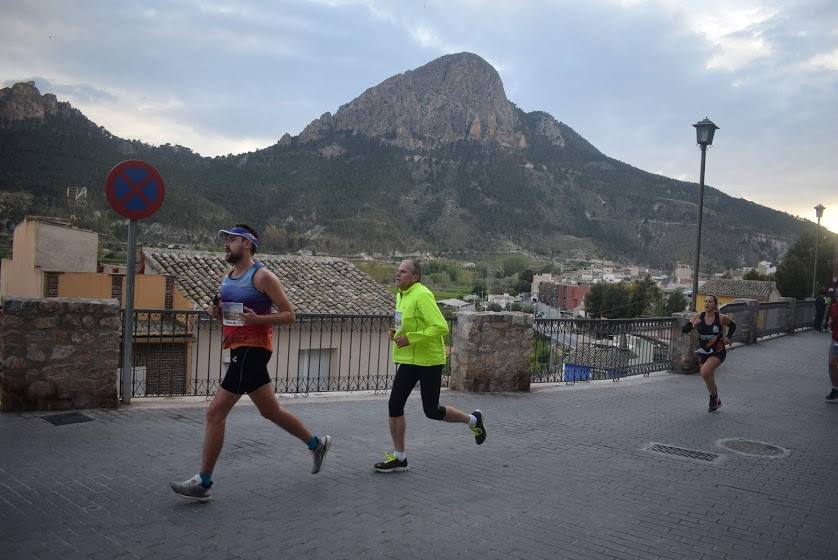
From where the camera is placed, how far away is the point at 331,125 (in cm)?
11300

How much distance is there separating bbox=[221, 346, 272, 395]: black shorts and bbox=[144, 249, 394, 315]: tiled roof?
54.9ft

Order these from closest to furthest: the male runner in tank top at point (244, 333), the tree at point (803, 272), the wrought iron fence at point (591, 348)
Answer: the male runner in tank top at point (244, 333) < the wrought iron fence at point (591, 348) < the tree at point (803, 272)

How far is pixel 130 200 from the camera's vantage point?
267 inches

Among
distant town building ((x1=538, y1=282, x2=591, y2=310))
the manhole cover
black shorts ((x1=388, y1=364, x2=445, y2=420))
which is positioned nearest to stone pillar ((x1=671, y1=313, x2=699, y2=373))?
the manhole cover

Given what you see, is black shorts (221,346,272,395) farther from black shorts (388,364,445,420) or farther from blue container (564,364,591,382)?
blue container (564,364,591,382)

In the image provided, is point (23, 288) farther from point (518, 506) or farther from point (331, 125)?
point (331, 125)

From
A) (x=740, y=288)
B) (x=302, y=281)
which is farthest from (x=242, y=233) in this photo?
(x=740, y=288)

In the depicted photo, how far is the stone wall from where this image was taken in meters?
6.26

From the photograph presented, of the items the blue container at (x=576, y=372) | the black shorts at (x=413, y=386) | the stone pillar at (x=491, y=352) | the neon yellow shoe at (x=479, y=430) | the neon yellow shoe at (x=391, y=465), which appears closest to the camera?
the neon yellow shoe at (x=391, y=465)

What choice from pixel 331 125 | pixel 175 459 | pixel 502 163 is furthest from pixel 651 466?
pixel 331 125

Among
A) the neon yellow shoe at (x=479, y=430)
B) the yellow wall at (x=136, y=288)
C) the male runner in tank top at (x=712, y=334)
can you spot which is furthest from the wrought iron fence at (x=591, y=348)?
→ the yellow wall at (x=136, y=288)

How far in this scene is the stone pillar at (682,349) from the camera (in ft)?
41.0

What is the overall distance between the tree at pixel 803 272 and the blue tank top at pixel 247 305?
192 feet

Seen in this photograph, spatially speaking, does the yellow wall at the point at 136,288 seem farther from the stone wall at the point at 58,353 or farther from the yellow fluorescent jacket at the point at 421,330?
the yellow fluorescent jacket at the point at 421,330
